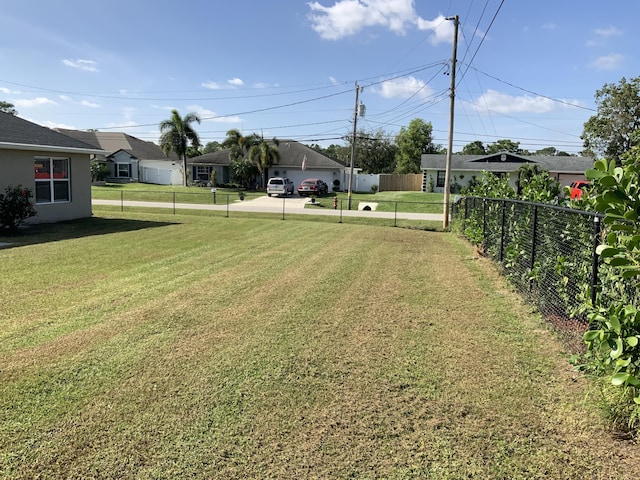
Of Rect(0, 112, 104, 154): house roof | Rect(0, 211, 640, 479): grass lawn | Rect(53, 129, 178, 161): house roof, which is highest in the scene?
Rect(53, 129, 178, 161): house roof

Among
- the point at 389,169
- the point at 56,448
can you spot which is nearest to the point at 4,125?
the point at 56,448

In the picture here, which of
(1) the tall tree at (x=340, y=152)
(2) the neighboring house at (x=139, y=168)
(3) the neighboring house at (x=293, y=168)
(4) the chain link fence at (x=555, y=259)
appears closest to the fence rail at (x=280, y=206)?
(3) the neighboring house at (x=293, y=168)

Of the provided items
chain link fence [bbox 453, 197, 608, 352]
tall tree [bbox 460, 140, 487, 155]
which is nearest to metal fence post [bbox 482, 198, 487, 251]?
chain link fence [bbox 453, 197, 608, 352]

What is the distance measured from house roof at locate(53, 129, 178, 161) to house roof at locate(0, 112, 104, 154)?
32125mm

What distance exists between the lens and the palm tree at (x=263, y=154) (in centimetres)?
3956

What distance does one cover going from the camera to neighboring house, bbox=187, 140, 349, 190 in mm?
41438

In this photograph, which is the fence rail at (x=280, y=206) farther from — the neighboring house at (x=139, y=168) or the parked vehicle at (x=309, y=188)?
the neighboring house at (x=139, y=168)

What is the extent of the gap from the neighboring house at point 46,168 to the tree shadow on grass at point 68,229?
0.57m

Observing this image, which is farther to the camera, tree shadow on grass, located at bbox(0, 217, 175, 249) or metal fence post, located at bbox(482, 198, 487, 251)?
tree shadow on grass, located at bbox(0, 217, 175, 249)

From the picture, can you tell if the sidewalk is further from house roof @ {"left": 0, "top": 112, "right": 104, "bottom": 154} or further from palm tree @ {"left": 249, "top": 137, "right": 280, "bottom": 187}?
palm tree @ {"left": 249, "top": 137, "right": 280, "bottom": 187}

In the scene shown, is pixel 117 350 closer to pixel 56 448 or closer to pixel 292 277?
pixel 56 448

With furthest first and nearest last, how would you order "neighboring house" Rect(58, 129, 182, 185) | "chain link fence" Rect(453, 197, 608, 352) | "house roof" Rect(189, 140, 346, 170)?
"neighboring house" Rect(58, 129, 182, 185) → "house roof" Rect(189, 140, 346, 170) → "chain link fence" Rect(453, 197, 608, 352)

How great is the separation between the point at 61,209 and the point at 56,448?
1406 centimetres

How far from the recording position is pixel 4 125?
13.4 m
